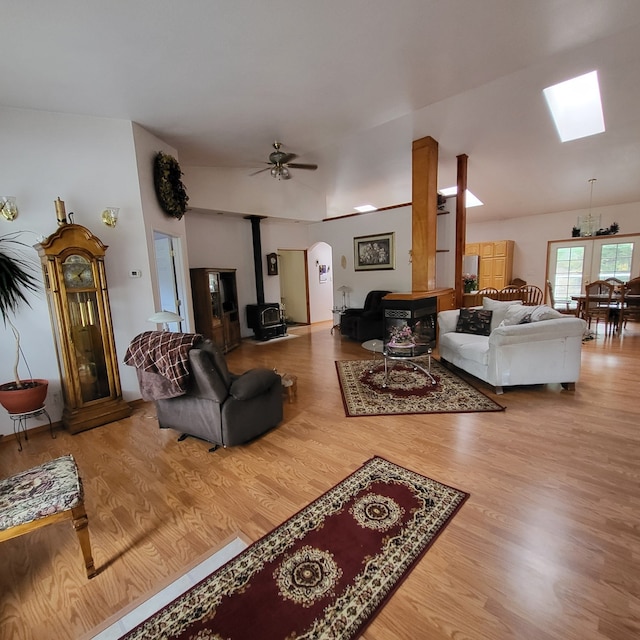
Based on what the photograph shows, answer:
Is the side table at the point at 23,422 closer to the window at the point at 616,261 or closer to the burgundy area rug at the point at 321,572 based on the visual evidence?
the burgundy area rug at the point at 321,572

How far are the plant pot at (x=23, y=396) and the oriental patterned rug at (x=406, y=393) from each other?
9.05ft

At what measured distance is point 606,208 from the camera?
7.58 m

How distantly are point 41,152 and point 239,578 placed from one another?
384 cm

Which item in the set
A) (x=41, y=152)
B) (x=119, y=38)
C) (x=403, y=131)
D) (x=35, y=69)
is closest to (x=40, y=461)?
(x=41, y=152)

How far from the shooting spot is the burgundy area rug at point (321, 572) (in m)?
1.28

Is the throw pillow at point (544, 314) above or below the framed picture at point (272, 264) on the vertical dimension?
below

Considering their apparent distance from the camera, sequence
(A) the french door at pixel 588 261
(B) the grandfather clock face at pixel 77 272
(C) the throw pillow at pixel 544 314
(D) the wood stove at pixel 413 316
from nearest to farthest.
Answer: (B) the grandfather clock face at pixel 77 272 < (C) the throw pillow at pixel 544 314 < (D) the wood stove at pixel 413 316 < (A) the french door at pixel 588 261

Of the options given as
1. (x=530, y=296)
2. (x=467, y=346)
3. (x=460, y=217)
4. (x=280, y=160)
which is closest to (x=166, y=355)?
(x=280, y=160)

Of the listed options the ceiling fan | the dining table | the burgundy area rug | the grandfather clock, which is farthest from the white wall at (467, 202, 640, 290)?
the grandfather clock

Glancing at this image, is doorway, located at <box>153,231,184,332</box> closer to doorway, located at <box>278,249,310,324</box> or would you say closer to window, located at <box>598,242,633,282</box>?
doorway, located at <box>278,249,310,324</box>

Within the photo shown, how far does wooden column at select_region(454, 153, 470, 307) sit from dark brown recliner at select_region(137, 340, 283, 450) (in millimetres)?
4668


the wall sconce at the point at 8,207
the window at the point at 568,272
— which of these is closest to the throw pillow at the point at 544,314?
the wall sconce at the point at 8,207

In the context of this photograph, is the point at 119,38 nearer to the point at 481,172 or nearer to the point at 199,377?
the point at 199,377

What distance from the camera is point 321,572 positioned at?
58.7 inches
